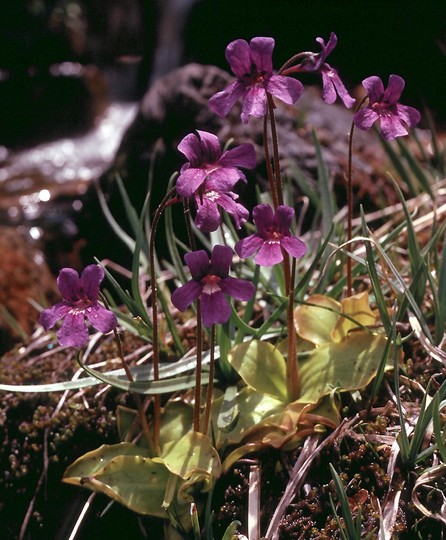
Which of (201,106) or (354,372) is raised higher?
(201,106)

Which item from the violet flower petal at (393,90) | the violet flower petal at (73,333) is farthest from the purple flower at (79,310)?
the violet flower petal at (393,90)

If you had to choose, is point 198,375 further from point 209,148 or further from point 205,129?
point 205,129

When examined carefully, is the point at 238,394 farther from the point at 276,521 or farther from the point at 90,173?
the point at 90,173

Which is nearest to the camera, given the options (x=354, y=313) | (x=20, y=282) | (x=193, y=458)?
(x=193, y=458)

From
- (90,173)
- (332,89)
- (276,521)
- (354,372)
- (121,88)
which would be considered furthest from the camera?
(121,88)

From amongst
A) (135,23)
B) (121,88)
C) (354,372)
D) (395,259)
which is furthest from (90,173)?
(354,372)

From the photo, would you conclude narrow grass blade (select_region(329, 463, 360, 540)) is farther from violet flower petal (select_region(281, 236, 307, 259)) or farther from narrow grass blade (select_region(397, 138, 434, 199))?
narrow grass blade (select_region(397, 138, 434, 199))

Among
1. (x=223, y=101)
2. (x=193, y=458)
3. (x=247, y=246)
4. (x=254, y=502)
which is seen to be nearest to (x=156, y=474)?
(x=193, y=458)
